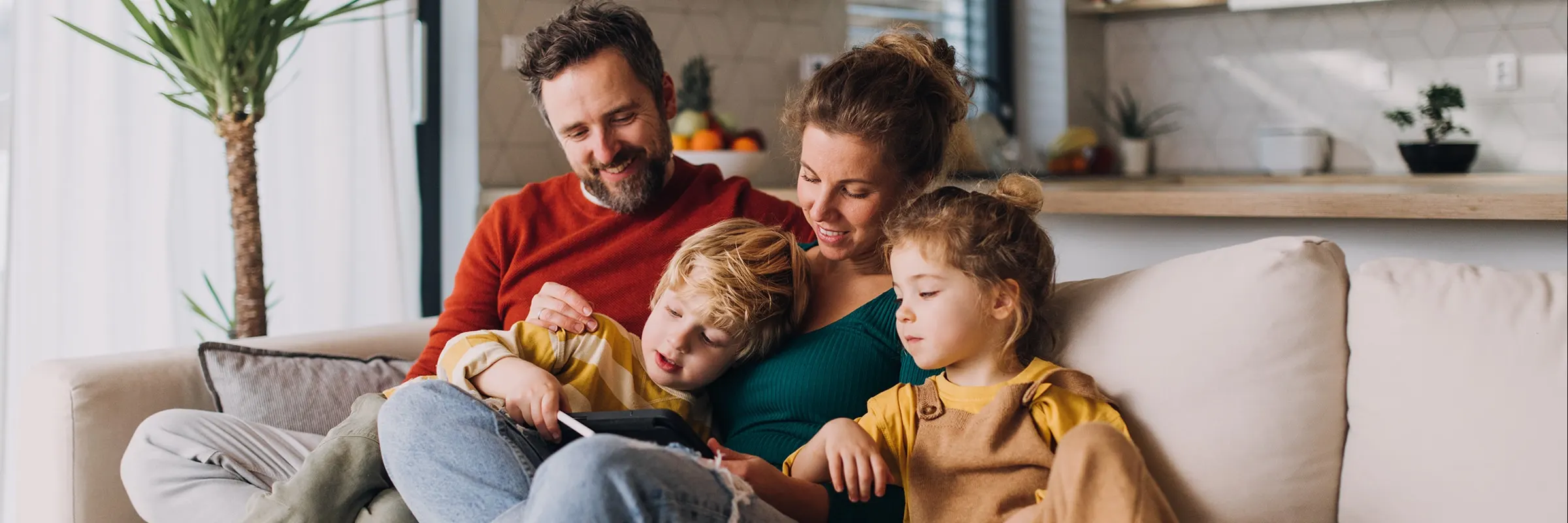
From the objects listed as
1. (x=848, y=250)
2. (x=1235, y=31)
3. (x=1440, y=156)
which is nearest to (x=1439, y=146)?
(x=1440, y=156)

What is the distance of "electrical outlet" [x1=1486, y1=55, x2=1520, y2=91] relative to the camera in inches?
142

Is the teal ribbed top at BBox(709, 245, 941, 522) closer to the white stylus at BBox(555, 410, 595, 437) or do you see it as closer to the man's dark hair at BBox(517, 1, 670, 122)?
the white stylus at BBox(555, 410, 595, 437)

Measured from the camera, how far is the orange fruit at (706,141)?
312 centimetres

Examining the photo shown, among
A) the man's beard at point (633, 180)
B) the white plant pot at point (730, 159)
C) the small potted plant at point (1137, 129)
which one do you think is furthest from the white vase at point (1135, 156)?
the man's beard at point (633, 180)

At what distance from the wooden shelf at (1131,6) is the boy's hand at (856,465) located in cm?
316

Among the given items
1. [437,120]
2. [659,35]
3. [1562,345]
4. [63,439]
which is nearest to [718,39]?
[659,35]

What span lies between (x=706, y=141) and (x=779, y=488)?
6.02 ft

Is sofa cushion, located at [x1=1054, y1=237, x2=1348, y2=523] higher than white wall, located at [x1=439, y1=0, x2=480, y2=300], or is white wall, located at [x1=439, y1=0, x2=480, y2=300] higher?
white wall, located at [x1=439, y1=0, x2=480, y2=300]

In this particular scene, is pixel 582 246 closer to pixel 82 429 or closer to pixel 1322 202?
pixel 82 429

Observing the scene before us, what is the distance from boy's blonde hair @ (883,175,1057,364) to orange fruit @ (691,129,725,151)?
1.63 metres

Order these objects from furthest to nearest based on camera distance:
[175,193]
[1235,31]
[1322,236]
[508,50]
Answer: [1235,31]
[508,50]
[175,193]
[1322,236]

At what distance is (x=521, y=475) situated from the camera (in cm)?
140

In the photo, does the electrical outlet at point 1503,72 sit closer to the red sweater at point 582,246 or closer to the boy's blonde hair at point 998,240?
the red sweater at point 582,246

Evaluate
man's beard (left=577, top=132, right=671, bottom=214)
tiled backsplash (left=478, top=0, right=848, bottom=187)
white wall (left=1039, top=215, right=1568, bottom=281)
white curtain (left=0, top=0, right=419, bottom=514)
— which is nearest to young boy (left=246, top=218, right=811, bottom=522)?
man's beard (left=577, top=132, right=671, bottom=214)
